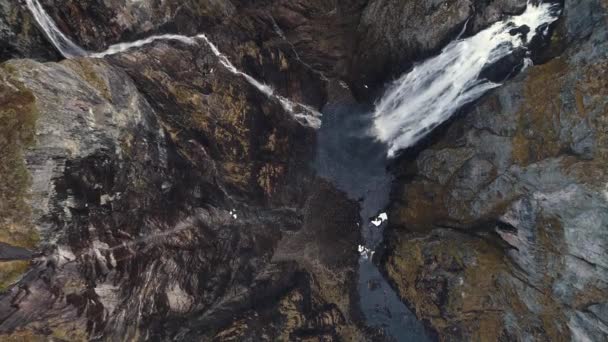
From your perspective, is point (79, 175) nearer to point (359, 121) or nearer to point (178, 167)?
point (178, 167)

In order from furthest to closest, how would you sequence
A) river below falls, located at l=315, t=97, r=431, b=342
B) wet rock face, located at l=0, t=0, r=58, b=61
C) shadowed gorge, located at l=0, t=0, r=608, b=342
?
river below falls, located at l=315, t=97, r=431, b=342, wet rock face, located at l=0, t=0, r=58, b=61, shadowed gorge, located at l=0, t=0, r=608, b=342

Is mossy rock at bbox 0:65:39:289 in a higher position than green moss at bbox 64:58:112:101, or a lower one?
lower

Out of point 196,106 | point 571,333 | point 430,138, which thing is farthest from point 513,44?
point 196,106

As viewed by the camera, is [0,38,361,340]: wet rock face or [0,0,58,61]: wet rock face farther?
[0,0,58,61]: wet rock face

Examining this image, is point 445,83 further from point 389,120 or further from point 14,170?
point 14,170

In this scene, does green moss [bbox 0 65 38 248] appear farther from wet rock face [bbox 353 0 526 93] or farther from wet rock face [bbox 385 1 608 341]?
wet rock face [bbox 385 1 608 341]

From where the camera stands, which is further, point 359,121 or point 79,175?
point 359,121

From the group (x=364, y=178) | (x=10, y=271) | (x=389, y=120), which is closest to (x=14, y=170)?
(x=10, y=271)

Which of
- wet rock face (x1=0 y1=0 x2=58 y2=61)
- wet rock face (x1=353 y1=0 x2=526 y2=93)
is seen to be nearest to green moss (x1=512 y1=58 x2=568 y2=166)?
wet rock face (x1=353 y1=0 x2=526 y2=93)
